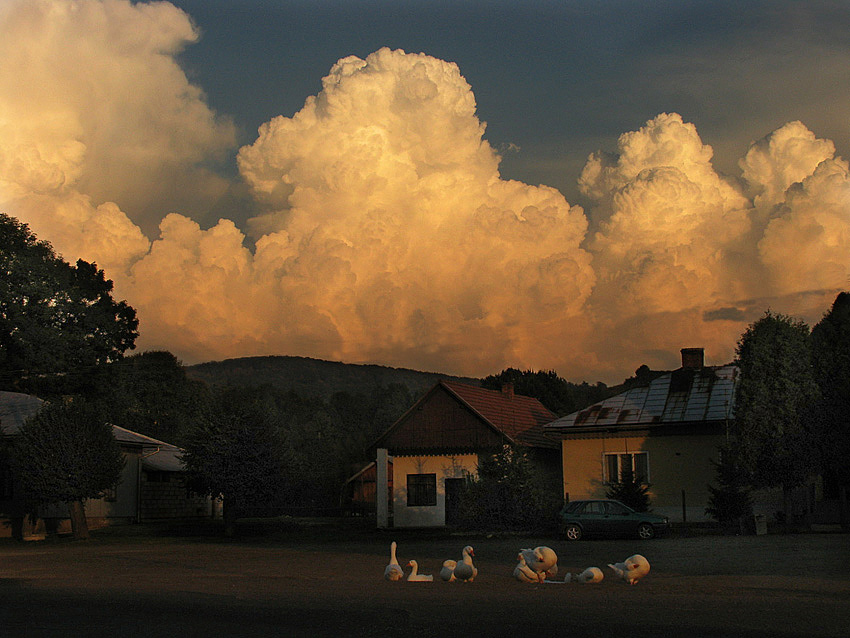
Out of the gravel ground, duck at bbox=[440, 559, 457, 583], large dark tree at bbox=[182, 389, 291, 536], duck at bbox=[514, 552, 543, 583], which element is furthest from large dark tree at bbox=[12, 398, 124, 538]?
duck at bbox=[514, 552, 543, 583]

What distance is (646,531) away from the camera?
96.2ft

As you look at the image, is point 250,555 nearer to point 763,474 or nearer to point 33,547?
point 33,547

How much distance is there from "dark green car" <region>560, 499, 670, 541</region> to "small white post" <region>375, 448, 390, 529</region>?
15288 millimetres

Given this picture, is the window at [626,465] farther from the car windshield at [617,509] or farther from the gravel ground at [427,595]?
the gravel ground at [427,595]

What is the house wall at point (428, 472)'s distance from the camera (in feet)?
146

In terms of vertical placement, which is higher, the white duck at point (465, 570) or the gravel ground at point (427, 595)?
the white duck at point (465, 570)

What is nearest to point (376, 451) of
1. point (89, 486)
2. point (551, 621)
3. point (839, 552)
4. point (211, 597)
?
point (89, 486)

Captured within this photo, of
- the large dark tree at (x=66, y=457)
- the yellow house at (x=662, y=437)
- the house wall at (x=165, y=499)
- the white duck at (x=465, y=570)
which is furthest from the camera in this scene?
the house wall at (x=165, y=499)

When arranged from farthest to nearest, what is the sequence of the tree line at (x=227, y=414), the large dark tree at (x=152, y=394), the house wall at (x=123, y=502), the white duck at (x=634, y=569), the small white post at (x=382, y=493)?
the large dark tree at (x=152, y=394) → the small white post at (x=382, y=493) → the house wall at (x=123, y=502) → the tree line at (x=227, y=414) → the white duck at (x=634, y=569)

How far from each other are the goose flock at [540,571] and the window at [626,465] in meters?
21.2

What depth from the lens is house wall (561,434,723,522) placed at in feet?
117

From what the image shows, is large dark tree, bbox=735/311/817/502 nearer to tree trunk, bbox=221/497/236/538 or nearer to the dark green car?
the dark green car

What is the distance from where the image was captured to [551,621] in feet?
36.4

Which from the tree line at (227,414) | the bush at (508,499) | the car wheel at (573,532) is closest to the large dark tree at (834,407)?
the tree line at (227,414)
